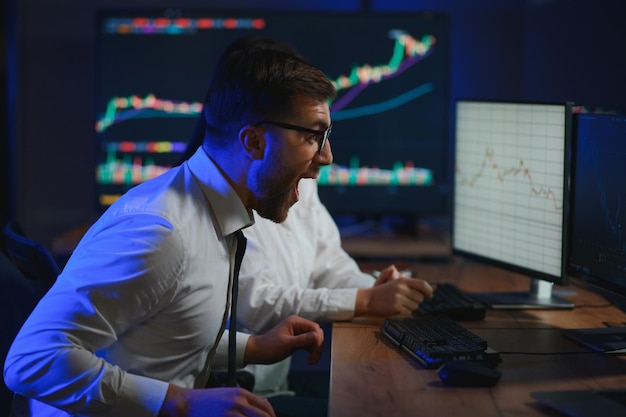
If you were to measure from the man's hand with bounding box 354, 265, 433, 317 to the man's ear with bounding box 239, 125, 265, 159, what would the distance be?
1.80 feet

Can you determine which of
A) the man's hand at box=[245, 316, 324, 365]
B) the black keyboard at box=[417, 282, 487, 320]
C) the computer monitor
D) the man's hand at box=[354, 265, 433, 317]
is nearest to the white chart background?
the computer monitor

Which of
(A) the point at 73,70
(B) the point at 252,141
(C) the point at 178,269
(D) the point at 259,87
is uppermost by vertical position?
(A) the point at 73,70

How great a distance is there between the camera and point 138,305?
158 centimetres

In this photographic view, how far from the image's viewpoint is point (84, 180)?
3.87 meters

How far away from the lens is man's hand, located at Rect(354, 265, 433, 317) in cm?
212

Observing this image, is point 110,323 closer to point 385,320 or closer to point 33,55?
point 385,320

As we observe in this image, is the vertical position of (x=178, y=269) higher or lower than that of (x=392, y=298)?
higher

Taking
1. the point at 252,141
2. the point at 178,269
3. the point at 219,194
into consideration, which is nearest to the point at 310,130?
the point at 252,141

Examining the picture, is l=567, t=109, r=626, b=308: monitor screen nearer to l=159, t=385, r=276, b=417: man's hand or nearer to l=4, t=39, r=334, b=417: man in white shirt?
l=4, t=39, r=334, b=417: man in white shirt

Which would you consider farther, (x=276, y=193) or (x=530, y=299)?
(x=530, y=299)

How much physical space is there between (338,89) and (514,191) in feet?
4.67

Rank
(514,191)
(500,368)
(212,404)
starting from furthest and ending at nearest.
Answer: (514,191), (500,368), (212,404)

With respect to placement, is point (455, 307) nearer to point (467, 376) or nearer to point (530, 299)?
point (530, 299)

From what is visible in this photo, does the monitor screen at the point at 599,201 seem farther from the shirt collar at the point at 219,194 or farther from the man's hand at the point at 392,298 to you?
the shirt collar at the point at 219,194
